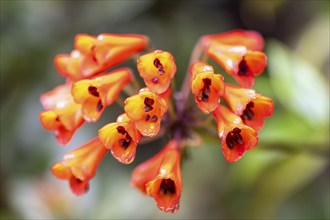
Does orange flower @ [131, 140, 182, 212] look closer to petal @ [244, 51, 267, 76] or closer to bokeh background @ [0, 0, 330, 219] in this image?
petal @ [244, 51, 267, 76]

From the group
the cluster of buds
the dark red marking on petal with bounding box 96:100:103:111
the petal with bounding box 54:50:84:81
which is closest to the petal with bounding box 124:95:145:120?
the cluster of buds

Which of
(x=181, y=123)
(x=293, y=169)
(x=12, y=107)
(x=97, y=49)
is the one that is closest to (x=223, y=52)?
(x=181, y=123)

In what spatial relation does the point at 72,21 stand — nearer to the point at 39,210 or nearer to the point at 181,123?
the point at 39,210

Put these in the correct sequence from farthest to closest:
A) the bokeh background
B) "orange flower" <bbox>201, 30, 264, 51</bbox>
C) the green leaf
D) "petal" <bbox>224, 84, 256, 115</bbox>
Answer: the bokeh background → the green leaf → "orange flower" <bbox>201, 30, 264, 51</bbox> → "petal" <bbox>224, 84, 256, 115</bbox>

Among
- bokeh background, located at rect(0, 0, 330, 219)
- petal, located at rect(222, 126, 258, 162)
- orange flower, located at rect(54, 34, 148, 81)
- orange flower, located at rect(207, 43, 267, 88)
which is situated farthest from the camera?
bokeh background, located at rect(0, 0, 330, 219)

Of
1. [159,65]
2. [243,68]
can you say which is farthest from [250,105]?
[159,65]

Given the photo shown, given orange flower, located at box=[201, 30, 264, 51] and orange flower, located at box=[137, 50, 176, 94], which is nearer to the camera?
orange flower, located at box=[137, 50, 176, 94]
